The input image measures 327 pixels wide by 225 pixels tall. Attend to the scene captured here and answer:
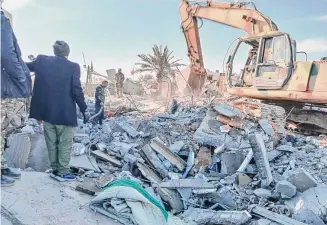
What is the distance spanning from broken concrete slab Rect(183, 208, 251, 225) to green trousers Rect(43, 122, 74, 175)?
5.25ft

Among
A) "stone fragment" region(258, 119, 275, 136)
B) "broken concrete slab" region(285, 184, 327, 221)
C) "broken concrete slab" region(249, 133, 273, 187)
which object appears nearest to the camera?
"broken concrete slab" region(285, 184, 327, 221)

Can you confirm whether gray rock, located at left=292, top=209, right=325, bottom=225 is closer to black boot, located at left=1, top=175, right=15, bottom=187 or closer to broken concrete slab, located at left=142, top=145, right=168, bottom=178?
broken concrete slab, located at left=142, top=145, right=168, bottom=178

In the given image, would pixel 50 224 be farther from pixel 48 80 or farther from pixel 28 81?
pixel 48 80

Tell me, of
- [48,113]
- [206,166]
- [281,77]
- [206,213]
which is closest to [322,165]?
[206,166]

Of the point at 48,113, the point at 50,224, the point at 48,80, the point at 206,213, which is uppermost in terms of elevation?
the point at 48,80

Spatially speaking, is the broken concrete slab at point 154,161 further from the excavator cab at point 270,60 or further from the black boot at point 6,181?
the excavator cab at point 270,60

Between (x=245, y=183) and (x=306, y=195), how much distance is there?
0.92m

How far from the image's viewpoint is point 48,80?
12.4 ft

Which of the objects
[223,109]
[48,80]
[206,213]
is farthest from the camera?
[223,109]

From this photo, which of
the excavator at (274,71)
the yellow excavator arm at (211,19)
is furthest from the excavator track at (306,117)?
the yellow excavator arm at (211,19)

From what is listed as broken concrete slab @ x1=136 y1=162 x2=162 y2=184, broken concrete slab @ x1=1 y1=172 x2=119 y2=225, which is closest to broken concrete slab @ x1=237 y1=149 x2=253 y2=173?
broken concrete slab @ x1=136 y1=162 x2=162 y2=184

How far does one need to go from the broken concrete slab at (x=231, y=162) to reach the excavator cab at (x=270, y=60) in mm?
3710

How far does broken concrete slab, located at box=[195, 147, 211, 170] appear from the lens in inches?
237

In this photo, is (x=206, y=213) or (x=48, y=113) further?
(x=206, y=213)
